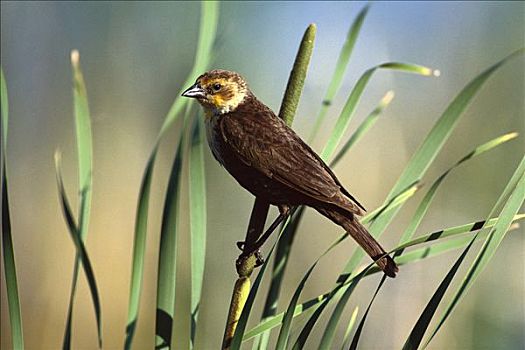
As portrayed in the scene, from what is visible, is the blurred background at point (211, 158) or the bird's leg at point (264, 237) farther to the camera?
the blurred background at point (211, 158)

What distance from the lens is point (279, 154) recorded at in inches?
14.5

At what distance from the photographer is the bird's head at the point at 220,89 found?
1.23 feet

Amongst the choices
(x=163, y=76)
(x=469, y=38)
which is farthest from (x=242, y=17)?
(x=469, y=38)

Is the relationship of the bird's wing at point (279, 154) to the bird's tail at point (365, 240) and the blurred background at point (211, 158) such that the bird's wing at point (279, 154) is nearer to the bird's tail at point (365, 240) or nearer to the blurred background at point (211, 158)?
the bird's tail at point (365, 240)

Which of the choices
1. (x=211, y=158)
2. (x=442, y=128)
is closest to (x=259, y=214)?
(x=442, y=128)

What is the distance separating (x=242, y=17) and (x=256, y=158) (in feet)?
1.59

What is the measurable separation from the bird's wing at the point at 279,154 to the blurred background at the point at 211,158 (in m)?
0.27

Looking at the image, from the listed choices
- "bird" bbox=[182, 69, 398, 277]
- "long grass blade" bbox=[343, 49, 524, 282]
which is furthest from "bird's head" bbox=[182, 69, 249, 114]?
"long grass blade" bbox=[343, 49, 524, 282]

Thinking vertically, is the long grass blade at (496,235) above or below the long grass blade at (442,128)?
below

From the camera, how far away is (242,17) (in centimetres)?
83

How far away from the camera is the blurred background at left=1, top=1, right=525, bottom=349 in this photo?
768mm

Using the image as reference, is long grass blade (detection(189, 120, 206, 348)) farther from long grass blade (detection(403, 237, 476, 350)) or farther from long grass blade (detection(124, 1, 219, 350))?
long grass blade (detection(403, 237, 476, 350))

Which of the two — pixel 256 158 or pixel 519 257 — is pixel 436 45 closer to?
pixel 519 257

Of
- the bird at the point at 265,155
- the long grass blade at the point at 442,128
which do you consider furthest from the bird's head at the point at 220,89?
the long grass blade at the point at 442,128
